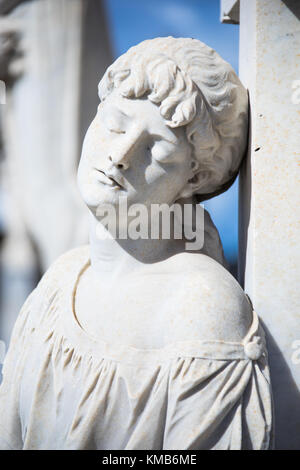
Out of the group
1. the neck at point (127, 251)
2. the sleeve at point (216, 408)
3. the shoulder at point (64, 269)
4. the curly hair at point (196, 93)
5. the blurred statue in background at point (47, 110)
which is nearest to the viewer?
the sleeve at point (216, 408)

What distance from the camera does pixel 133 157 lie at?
1.52 meters

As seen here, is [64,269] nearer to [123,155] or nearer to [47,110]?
[123,155]

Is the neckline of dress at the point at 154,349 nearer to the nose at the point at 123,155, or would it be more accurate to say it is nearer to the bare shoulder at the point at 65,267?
the bare shoulder at the point at 65,267

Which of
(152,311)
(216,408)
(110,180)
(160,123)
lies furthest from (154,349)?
(160,123)

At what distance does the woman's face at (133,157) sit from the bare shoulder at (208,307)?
0.21 meters

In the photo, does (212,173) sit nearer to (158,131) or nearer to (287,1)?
(158,131)

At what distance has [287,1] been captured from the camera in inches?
63.7

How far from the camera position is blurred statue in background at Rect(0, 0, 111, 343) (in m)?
3.58

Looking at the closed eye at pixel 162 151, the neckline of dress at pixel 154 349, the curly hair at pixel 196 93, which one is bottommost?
the neckline of dress at pixel 154 349

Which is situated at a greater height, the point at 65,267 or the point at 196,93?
the point at 196,93

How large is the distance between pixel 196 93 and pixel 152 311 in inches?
20.0

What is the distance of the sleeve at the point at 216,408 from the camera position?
1.37 meters

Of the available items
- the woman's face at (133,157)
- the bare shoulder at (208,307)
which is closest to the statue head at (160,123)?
the woman's face at (133,157)

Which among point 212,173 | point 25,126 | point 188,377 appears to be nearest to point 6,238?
point 25,126
